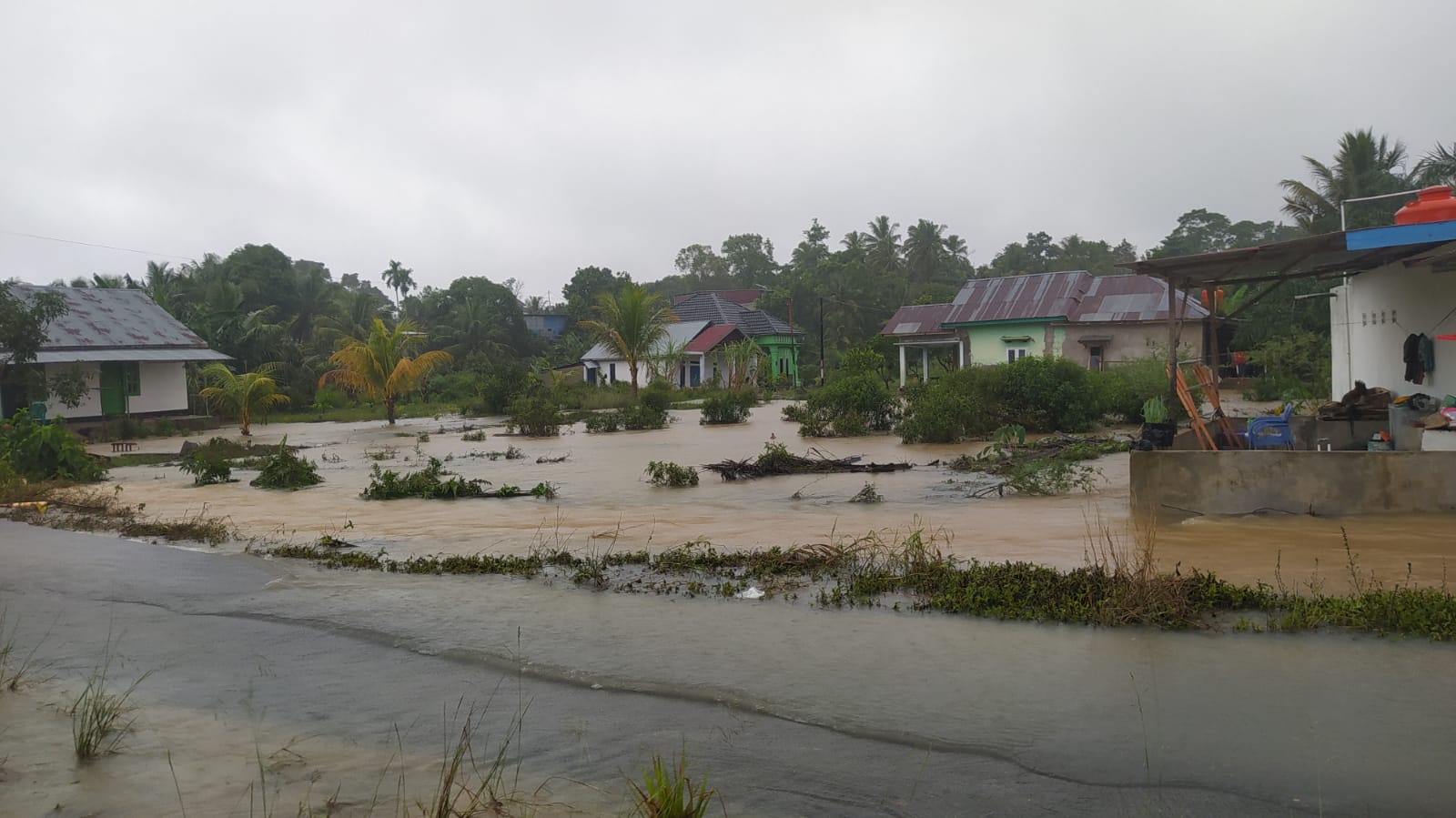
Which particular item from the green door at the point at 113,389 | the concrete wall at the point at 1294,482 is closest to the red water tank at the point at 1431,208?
the concrete wall at the point at 1294,482

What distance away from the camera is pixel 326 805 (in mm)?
4277

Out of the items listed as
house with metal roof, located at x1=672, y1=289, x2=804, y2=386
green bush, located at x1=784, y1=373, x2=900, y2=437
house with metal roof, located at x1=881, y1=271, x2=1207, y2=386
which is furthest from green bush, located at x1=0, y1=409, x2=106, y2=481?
house with metal roof, located at x1=672, y1=289, x2=804, y2=386

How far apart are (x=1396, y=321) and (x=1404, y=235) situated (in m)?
3.87

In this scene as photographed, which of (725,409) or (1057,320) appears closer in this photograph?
(725,409)

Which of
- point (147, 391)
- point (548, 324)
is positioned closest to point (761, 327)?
point (548, 324)

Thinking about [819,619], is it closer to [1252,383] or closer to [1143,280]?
[1252,383]

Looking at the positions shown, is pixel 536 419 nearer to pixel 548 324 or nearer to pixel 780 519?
pixel 780 519

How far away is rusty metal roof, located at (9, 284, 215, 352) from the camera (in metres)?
29.7

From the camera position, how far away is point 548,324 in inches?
2825

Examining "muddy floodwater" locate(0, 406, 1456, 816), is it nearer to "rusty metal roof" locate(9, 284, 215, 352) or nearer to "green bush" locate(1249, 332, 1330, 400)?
"green bush" locate(1249, 332, 1330, 400)

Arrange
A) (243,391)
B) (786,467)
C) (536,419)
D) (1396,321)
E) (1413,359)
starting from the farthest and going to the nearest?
1. (243,391)
2. (536,419)
3. (786,467)
4. (1396,321)
5. (1413,359)

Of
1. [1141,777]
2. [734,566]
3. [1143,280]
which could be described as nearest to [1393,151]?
[1143,280]

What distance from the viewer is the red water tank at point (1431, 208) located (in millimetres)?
10141

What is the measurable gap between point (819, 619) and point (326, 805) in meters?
3.88
